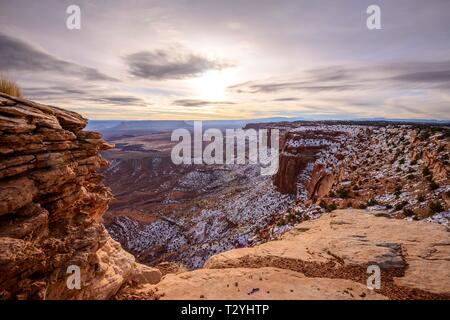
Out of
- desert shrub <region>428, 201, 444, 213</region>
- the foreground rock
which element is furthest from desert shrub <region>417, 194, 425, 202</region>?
the foreground rock

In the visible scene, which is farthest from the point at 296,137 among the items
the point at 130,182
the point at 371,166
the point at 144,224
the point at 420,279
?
the point at 130,182

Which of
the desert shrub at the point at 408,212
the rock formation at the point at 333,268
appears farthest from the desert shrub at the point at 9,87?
the desert shrub at the point at 408,212

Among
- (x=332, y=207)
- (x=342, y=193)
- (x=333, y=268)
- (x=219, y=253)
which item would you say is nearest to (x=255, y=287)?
(x=333, y=268)

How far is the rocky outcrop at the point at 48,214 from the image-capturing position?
6.37 m

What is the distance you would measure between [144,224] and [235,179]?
91.8 ft

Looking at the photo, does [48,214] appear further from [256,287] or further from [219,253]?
[219,253]

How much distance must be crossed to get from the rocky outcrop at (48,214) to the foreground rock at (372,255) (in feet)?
14.9

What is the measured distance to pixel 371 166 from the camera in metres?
25.5

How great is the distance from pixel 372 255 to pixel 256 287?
16.7 ft

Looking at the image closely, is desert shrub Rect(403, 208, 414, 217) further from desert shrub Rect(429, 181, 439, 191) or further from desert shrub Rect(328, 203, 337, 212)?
desert shrub Rect(328, 203, 337, 212)

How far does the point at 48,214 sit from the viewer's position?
782cm

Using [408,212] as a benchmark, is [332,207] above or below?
below

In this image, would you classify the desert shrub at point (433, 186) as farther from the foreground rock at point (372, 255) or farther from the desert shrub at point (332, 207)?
the desert shrub at point (332, 207)
